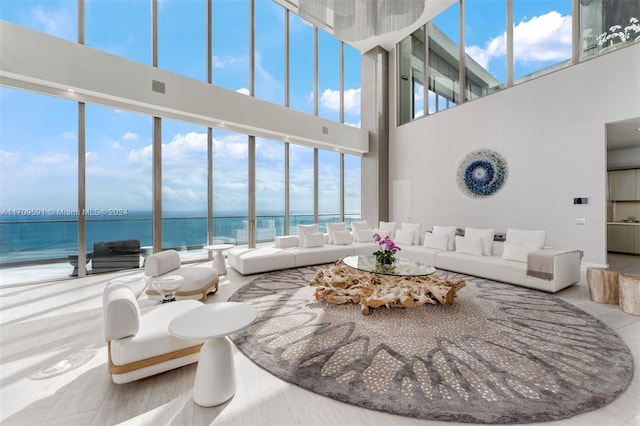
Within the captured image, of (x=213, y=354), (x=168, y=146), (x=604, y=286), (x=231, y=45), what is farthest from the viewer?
(x=231, y=45)

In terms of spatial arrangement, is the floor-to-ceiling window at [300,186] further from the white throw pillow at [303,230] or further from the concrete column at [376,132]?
the concrete column at [376,132]

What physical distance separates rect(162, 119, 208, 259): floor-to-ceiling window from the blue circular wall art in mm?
6320

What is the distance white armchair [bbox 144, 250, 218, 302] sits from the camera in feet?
10.5

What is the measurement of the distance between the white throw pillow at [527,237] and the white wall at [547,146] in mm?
1362

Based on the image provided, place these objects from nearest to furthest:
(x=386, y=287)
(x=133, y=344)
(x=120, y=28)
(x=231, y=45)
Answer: (x=133, y=344) < (x=386, y=287) < (x=120, y=28) < (x=231, y=45)

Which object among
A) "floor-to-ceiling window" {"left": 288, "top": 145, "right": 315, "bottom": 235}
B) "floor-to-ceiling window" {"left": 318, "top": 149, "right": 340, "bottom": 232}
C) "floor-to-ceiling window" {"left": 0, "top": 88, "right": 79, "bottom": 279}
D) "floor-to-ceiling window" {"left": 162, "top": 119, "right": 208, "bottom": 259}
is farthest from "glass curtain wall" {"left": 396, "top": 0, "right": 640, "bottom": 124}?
"floor-to-ceiling window" {"left": 0, "top": 88, "right": 79, "bottom": 279}

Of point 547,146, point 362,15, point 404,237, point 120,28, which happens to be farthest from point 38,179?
point 547,146

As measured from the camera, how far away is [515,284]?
3955mm

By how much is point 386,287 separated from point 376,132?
250 inches

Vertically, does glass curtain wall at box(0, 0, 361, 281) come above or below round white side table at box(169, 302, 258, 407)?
above

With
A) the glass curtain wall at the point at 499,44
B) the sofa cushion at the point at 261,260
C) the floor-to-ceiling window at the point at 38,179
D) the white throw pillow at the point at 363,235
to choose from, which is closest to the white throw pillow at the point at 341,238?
the white throw pillow at the point at 363,235

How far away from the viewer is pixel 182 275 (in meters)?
3.32

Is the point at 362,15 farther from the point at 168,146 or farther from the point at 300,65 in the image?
the point at 168,146

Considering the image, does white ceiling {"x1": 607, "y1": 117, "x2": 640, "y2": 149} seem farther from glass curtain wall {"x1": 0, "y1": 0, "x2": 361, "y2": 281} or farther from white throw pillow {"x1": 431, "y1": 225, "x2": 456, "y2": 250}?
glass curtain wall {"x1": 0, "y1": 0, "x2": 361, "y2": 281}
